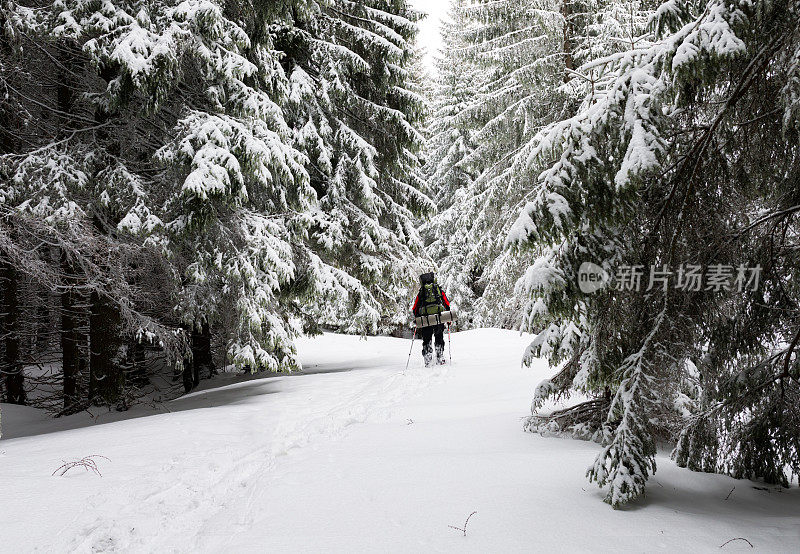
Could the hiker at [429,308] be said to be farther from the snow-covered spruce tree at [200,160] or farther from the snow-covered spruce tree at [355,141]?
the snow-covered spruce tree at [200,160]

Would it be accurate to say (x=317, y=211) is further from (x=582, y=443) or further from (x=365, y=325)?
(x=582, y=443)

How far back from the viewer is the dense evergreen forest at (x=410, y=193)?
3.36 m

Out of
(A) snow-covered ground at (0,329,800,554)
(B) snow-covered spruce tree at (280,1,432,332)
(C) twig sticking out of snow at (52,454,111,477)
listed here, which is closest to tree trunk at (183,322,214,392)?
(B) snow-covered spruce tree at (280,1,432,332)

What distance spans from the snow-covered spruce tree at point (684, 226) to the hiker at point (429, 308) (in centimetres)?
749

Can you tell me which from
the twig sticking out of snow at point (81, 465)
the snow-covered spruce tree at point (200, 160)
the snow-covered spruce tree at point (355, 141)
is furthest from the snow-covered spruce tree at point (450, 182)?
the twig sticking out of snow at point (81, 465)

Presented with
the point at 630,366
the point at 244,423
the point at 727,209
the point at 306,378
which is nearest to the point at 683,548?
the point at 630,366

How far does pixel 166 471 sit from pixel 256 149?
4.24m

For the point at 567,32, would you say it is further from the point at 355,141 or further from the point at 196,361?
the point at 196,361

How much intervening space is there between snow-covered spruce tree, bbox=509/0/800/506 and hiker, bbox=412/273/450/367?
24.6ft

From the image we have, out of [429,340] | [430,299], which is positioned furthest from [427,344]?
[430,299]

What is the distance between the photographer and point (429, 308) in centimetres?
1159

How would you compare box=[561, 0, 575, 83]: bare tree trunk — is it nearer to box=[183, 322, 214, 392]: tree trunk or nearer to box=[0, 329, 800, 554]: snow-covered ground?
box=[0, 329, 800, 554]: snow-covered ground

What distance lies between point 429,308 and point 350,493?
25.3ft

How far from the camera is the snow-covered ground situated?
3.20 meters
